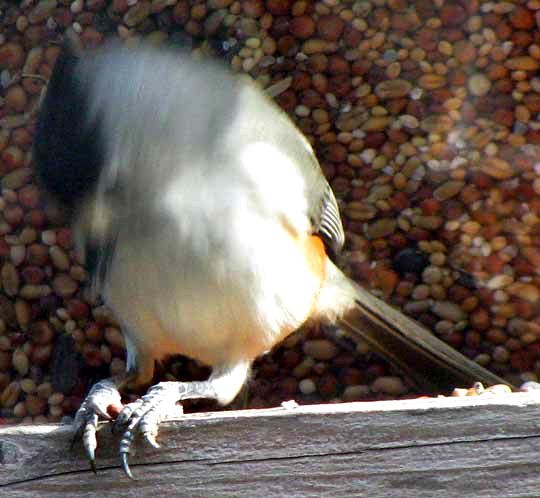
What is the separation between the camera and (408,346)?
9.80 ft

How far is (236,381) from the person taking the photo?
2.73 meters

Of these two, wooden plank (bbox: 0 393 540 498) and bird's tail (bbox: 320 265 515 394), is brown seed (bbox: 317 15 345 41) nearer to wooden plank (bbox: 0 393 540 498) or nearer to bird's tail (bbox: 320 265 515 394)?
bird's tail (bbox: 320 265 515 394)

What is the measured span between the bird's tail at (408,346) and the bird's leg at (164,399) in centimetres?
41

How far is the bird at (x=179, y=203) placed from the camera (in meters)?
2.49

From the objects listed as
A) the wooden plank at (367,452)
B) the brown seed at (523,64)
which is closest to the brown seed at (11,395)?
the wooden plank at (367,452)

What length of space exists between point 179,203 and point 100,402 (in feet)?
1.48

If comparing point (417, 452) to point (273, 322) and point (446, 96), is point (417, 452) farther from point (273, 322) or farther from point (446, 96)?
point (446, 96)

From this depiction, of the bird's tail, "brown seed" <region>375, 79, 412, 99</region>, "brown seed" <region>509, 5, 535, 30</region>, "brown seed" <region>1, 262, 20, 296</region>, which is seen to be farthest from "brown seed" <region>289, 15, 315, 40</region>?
"brown seed" <region>1, 262, 20, 296</region>

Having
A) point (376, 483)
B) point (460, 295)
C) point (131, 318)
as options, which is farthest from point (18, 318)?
point (376, 483)

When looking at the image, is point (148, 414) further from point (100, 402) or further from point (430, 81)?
point (430, 81)

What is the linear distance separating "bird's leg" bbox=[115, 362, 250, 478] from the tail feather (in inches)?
16.1

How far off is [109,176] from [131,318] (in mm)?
353

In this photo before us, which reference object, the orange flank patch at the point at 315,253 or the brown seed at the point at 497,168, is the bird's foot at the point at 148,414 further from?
the brown seed at the point at 497,168

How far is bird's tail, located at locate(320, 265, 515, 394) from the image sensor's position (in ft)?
9.62
